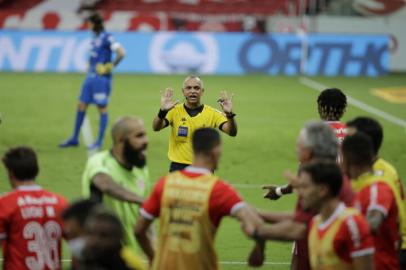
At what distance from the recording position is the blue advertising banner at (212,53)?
35.4m

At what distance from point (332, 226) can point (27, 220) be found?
238 cm

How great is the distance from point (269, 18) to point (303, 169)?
35.1 meters

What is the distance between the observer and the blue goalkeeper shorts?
2088 cm

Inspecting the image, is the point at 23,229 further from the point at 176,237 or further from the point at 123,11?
→ the point at 123,11

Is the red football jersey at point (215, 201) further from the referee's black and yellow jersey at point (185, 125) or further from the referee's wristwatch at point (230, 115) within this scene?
the referee's black and yellow jersey at point (185, 125)

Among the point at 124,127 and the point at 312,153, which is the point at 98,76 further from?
the point at 312,153

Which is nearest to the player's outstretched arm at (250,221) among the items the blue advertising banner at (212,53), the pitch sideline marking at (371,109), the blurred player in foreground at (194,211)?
the blurred player in foreground at (194,211)

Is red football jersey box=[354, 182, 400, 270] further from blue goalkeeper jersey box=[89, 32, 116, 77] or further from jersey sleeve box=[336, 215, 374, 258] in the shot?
blue goalkeeper jersey box=[89, 32, 116, 77]

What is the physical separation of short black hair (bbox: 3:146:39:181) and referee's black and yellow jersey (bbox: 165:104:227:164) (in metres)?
5.29

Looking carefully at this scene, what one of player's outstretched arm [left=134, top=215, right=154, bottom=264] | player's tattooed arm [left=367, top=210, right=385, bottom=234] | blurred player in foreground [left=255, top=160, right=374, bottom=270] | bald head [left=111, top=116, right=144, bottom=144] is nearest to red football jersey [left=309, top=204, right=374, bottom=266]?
blurred player in foreground [left=255, top=160, right=374, bottom=270]

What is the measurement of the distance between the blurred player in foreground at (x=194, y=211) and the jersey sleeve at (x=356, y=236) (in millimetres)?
814

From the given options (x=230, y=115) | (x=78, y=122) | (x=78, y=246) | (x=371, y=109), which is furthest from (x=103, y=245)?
(x=371, y=109)

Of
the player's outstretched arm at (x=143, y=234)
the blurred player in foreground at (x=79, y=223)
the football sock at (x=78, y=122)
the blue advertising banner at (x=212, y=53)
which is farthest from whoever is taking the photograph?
the blue advertising banner at (x=212, y=53)

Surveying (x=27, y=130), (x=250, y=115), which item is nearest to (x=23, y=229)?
(x=27, y=130)
